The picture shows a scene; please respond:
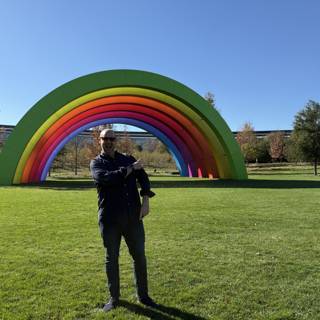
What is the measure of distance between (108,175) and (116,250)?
82cm

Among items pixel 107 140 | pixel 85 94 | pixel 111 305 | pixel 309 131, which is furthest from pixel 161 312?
pixel 309 131

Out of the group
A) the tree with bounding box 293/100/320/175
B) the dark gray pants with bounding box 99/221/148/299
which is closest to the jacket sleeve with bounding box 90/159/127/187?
the dark gray pants with bounding box 99/221/148/299

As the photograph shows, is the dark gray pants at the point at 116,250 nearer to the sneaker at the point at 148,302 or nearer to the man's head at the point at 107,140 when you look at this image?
the sneaker at the point at 148,302

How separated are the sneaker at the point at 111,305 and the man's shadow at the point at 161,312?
0.07 meters

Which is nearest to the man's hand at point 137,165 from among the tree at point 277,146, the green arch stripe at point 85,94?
the green arch stripe at point 85,94

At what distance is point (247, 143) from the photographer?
6184 cm

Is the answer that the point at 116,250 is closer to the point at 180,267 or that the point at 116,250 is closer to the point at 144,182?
the point at 144,182

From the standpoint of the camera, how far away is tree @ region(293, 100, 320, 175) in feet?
132

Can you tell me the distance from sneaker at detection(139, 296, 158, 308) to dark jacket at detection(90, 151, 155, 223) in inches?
33.4

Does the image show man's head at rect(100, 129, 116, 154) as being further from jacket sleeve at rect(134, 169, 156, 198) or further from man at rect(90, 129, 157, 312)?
jacket sleeve at rect(134, 169, 156, 198)

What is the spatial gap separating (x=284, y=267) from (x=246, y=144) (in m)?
55.9

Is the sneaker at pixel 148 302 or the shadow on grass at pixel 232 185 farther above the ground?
the shadow on grass at pixel 232 185

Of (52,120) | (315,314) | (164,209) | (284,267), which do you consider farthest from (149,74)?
(315,314)

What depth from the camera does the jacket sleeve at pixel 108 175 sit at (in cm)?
446
